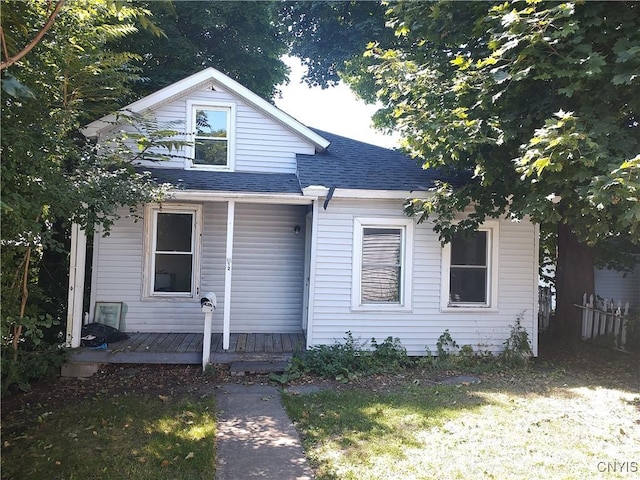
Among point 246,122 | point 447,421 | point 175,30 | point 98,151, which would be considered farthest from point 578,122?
point 175,30

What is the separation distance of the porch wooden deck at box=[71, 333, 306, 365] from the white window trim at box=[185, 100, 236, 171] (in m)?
3.25

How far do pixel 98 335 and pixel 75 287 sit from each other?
88 cm

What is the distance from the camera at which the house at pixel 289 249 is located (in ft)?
25.6

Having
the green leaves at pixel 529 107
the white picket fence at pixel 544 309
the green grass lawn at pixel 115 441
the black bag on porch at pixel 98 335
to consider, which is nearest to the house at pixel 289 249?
the black bag on porch at pixel 98 335

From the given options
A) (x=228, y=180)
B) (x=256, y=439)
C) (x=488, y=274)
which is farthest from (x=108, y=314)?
(x=488, y=274)

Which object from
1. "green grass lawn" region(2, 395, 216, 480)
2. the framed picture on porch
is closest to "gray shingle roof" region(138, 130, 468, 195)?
the framed picture on porch

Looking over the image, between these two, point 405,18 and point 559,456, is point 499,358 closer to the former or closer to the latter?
point 559,456

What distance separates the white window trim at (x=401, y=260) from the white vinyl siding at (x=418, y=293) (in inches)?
2.8

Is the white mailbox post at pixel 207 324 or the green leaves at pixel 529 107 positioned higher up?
the green leaves at pixel 529 107

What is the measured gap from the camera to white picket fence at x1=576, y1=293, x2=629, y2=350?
9.37 m

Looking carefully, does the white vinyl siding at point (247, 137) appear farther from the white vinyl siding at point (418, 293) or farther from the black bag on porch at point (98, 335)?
the black bag on porch at point (98, 335)

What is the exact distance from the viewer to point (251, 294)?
9.00 meters

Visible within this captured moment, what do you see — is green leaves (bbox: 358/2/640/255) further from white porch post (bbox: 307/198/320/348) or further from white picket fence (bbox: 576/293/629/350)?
white picket fence (bbox: 576/293/629/350)

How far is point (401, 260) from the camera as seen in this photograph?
8.09 meters
